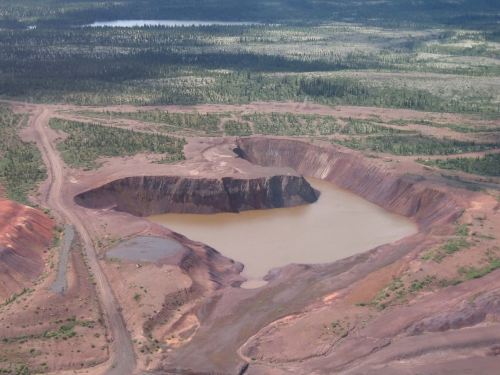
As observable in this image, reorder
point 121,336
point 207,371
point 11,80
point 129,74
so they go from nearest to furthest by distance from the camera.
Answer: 1. point 207,371
2. point 121,336
3. point 11,80
4. point 129,74

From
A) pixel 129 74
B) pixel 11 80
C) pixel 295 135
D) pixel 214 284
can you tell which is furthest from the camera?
pixel 129 74

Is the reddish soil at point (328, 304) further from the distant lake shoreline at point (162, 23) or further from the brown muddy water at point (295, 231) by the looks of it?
the distant lake shoreline at point (162, 23)

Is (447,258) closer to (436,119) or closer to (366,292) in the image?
(366,292)

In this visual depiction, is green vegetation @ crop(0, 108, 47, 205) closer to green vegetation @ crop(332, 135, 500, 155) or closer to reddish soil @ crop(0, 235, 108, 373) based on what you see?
reddish soil @ crop(0, 235, 108, 373)

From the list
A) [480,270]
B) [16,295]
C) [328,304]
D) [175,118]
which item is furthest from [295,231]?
[175,118]

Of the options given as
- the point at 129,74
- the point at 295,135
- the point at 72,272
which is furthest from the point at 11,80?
the point at 72,272

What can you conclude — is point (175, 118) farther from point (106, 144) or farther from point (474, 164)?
point (474, 164)
